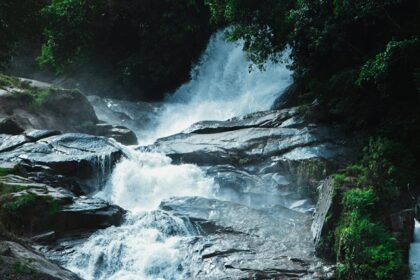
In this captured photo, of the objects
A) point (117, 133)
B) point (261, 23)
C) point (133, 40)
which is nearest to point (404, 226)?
point (261, 23)

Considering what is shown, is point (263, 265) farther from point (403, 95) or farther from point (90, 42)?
point (90, 42)

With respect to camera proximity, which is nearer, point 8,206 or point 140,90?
point 8,206

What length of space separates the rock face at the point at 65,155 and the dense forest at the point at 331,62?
2946 millimetres

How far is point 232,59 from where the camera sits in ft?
79.2

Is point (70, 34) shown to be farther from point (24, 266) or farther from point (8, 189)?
point (24, 266)

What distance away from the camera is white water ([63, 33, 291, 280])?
32.2 feet

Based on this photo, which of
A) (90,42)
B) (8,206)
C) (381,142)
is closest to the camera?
(8,206)

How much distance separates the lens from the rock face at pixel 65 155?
13.8 metres

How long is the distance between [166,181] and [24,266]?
676 cm

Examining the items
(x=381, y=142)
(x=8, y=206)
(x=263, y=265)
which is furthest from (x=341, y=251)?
(x=8, y=206)

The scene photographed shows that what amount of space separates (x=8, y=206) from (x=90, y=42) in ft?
53.7

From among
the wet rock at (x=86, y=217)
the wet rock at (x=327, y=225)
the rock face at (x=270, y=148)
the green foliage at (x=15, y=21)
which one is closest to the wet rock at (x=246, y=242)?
the wet rock at (x=327, y=225)

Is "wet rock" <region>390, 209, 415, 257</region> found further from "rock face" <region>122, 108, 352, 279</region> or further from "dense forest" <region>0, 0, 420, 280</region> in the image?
"rock face" <region>122, 108, 352, 279</region>

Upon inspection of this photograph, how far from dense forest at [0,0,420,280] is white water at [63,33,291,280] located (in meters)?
1.66
